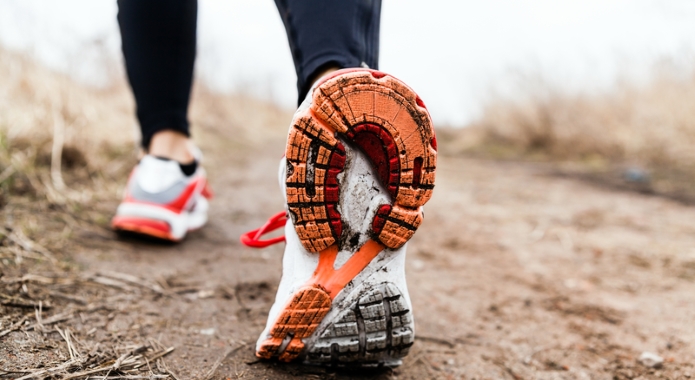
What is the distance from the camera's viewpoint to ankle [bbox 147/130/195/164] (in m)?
1.49

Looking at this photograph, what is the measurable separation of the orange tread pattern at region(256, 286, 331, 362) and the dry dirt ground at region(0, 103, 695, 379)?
62 millimetres

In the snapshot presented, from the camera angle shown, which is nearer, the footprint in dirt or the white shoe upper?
the white shoe upper

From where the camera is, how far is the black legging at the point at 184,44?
86 centimetres

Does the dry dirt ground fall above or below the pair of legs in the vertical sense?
below

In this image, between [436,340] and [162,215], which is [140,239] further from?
[436,340]

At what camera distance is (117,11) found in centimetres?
132

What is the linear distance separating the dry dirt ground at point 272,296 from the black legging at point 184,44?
47cm

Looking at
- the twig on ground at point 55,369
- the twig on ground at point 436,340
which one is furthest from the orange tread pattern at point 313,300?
the twig on ground at point 436,340

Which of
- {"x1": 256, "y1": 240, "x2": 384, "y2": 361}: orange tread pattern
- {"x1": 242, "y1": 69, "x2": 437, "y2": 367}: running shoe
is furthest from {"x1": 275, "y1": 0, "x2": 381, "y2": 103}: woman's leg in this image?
{"x1": 256, "y1": 240, "x2": 384, "y2": 361}: orange tread pattern

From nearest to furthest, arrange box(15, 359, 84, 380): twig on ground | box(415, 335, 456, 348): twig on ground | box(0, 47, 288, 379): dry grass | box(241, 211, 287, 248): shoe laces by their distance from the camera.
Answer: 1. box(15, 359, 84, 380): twig on ground
2. box(0, 47, 288, 379): dry grass
3. box(241, 211, 287, 248): shoe laces
4. box(415, 335, 456, 348): twig on ground

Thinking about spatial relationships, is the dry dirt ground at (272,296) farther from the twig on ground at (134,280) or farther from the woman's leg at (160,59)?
the woman's leg at (160,59)

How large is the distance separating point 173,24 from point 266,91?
56.8 feet

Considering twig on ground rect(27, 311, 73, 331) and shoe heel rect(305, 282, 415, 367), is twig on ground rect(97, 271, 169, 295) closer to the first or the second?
twig on ground rect(27, 311, 73, 331)

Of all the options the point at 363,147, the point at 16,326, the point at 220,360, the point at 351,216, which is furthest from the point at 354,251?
the point at 16,326
